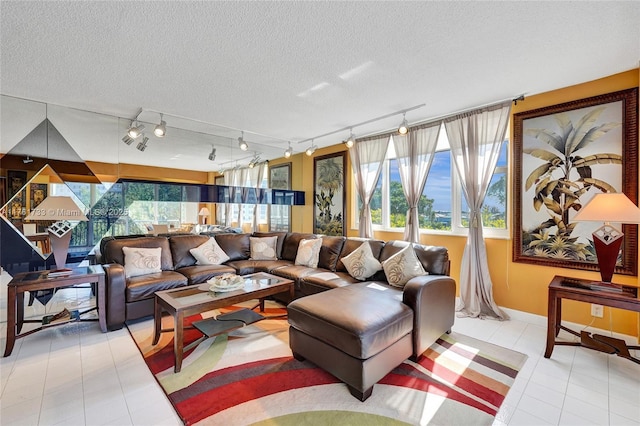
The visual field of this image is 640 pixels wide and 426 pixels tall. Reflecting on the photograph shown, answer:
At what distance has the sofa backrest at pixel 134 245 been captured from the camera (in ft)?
11.0

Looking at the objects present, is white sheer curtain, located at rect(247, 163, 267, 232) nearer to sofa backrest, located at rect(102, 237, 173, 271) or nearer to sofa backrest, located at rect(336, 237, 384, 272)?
sofa backrest, located at rect(102, 237, 173, 271)

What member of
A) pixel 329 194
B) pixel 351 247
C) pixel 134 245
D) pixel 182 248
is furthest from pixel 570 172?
pixel 134 245

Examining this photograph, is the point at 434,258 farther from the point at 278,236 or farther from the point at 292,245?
the point at 278,236

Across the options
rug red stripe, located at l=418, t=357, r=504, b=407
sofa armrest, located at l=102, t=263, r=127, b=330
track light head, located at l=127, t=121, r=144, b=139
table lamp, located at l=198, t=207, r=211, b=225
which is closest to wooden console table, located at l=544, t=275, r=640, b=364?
rug red stripe, located at l=418, t=357, r=504, b=407

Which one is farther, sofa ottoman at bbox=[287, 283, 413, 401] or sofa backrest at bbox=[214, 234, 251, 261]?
sofa backrest at bbox=[214, 234, 251, 261]

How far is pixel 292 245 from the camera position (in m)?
4.44

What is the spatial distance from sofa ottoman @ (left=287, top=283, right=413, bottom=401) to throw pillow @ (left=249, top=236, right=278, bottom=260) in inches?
83.8

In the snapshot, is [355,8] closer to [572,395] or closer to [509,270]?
[572,395]

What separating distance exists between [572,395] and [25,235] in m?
5.85

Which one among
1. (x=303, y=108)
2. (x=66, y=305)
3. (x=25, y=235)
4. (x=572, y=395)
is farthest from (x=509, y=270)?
(x=25, y=235)

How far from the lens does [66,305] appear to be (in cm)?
351

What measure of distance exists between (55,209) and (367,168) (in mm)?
4505

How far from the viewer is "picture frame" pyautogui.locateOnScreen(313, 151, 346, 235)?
5.12 m

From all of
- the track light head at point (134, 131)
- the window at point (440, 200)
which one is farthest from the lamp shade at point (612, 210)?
the track light head at point (134, 131)
